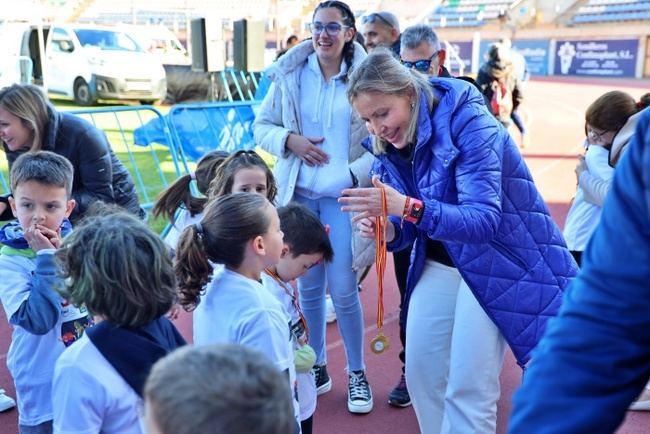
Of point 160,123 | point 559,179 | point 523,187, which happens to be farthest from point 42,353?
point 559,179

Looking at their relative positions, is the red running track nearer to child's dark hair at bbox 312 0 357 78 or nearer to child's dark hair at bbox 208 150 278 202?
child's dark hair at bbox 208 150 278 202

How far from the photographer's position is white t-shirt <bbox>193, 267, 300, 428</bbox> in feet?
7.00

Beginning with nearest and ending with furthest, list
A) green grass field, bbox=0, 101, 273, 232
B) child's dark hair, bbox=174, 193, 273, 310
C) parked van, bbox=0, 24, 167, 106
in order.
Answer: child's dark hair, bbox=174, 193, 273, 310, green grass field, bbox=0, 101, 273, 232, parked van, bbox=0, 24, 167, 106

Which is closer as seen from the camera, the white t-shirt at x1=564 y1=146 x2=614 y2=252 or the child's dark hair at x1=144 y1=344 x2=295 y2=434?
the child's dark hair at x1=144 y1=344 x2=295 y2=434

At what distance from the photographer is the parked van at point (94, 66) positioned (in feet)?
53.8

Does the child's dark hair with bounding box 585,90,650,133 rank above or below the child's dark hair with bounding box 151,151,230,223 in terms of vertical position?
above

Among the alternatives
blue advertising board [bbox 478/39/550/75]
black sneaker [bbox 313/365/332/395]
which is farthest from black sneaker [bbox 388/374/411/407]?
blue advertising board [bbox 478/39/550/75]

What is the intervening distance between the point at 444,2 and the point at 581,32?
39.0ft

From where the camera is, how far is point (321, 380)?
151 inches

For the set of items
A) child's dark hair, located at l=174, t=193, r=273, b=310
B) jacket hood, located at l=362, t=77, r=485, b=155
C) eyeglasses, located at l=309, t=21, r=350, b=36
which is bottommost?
child's dark hair, located at l=174, t=193, r=273, b=310

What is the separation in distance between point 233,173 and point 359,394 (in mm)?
1390

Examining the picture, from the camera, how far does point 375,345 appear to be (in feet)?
9.17

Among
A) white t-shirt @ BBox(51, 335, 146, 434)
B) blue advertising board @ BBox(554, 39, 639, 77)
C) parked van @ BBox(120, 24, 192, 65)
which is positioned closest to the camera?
white t-shirt @ BBox(51, 335, 146, 434)

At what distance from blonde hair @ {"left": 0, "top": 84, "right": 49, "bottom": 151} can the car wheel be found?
14388mm
